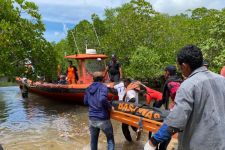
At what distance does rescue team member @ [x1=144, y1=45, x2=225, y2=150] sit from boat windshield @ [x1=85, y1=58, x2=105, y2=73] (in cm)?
1362

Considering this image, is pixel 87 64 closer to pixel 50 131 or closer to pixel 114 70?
pixel 114 70

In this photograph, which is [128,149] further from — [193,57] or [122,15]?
[122,15]

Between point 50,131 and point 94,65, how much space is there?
22.2 feet

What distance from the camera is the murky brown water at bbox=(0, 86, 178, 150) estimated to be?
8.20m

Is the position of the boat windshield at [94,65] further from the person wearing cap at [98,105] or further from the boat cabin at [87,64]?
the person wearing cap at [98,105]

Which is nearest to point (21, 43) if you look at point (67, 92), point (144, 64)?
point (67, 92)

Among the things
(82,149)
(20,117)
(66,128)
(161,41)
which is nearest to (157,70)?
(161,41)

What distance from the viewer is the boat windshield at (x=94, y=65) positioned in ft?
53.8

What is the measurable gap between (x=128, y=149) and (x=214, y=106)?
16.5 ft

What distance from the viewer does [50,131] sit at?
33.2ft

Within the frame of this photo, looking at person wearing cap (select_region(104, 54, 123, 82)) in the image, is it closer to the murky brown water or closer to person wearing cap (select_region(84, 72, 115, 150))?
the murky brown water

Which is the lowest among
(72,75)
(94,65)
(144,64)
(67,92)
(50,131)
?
(50,131)

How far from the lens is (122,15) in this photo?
25906 mm

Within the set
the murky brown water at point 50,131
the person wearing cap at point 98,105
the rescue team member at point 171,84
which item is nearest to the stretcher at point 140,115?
the rescue team member at point 171,84
